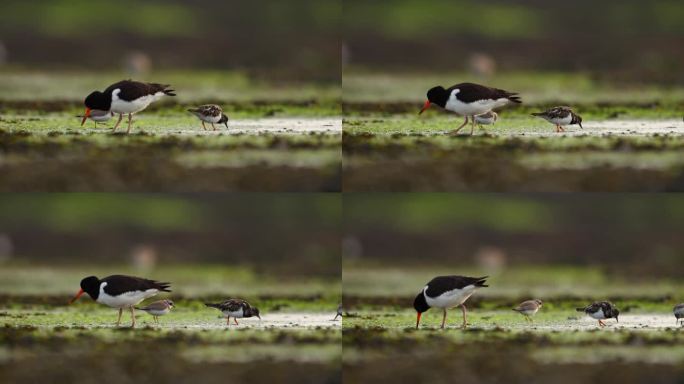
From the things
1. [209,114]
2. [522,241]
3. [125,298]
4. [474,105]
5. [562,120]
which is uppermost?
[474,105]

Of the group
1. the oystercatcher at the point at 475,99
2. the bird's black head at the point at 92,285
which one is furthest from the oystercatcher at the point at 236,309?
the oystercatcher at the point at 475,99

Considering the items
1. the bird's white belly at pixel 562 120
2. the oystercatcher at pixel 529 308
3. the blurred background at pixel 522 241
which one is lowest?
the blurred background at pixel 522 241

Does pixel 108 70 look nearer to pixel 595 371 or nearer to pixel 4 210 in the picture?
Answer: pixel 4 210

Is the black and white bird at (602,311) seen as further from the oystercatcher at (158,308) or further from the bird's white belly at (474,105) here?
the oystercatcher at (158,308)

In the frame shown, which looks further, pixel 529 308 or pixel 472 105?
pixel 529 308

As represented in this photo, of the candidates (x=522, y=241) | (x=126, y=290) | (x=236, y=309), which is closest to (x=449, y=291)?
(x=236, y=309)

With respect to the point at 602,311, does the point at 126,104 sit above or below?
above

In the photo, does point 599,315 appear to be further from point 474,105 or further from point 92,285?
point 92,285

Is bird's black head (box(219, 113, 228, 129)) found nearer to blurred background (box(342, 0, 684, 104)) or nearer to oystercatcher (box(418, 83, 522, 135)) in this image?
blurred background (box(342, 0, 684, 104))
